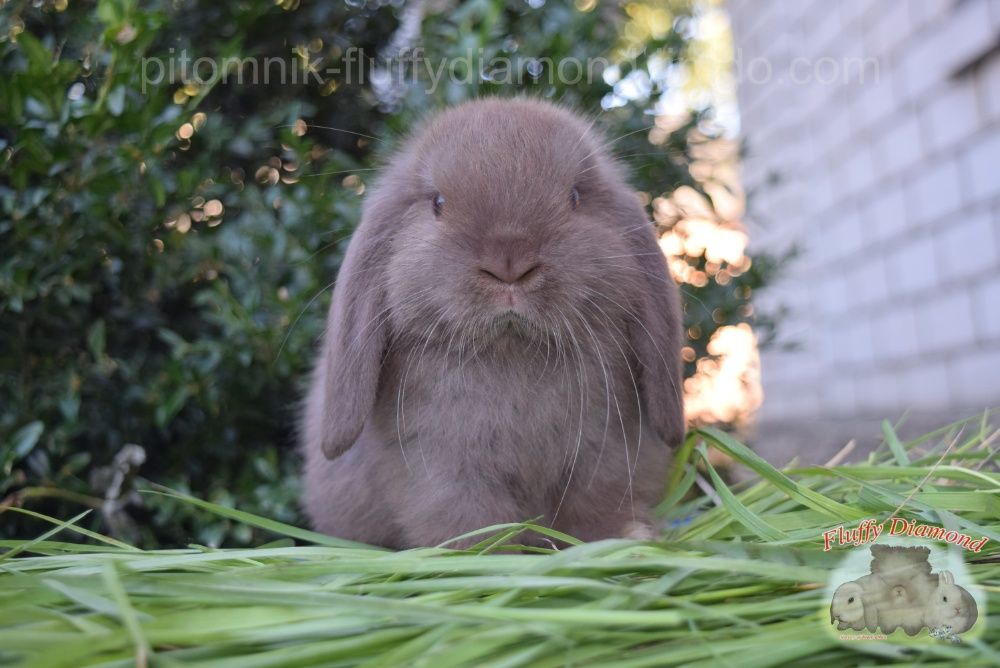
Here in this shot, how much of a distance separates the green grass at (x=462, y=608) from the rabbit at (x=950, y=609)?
20 millimetres

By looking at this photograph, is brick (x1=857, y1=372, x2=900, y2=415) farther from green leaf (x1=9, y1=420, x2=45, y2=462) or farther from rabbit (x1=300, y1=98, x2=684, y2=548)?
green leaf (x1=9, y1=420, x2=45, y2=462)

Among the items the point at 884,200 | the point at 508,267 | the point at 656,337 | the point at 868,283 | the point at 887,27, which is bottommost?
the point at 656,337

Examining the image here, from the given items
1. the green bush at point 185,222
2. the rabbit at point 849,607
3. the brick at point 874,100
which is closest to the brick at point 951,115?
the brick at point 874,100

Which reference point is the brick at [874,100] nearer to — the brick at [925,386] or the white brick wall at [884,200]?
the white brick wall at [884,200]

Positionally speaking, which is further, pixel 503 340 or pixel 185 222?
pixel 185 222

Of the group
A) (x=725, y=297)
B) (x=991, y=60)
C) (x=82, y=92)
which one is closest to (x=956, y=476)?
(x=725, y=297)

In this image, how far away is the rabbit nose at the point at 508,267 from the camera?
5.32 ft

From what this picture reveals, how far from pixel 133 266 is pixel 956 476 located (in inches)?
94.6

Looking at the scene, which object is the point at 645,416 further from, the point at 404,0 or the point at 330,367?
the point at 404,0

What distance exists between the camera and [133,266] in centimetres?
271

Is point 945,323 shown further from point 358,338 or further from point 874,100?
point 358,338

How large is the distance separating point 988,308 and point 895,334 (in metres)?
0.87

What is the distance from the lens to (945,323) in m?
4.54

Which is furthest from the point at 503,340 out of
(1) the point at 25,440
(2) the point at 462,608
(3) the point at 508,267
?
(1) the point at 25,440
